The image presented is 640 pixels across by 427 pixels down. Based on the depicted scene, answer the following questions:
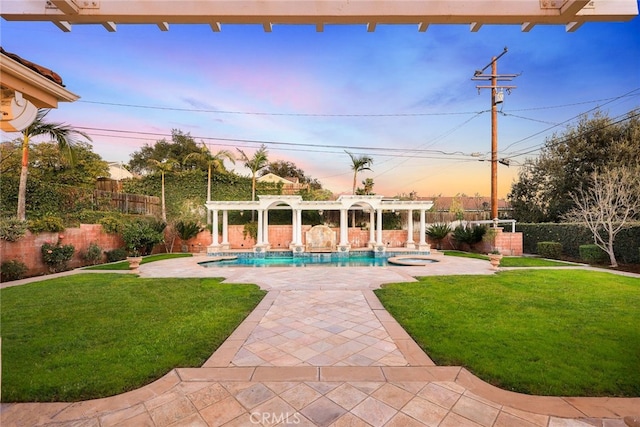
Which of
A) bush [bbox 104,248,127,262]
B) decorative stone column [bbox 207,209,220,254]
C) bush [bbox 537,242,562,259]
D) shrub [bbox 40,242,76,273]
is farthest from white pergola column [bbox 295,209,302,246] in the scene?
bush [bbox 537,242,562,259]

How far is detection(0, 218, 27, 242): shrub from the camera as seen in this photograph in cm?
953

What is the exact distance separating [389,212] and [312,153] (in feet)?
25.9

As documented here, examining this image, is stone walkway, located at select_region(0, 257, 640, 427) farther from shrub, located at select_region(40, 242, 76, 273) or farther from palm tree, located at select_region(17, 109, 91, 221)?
palm tree, located at select_region(17, 109, 91, 221)

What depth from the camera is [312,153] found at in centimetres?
2355

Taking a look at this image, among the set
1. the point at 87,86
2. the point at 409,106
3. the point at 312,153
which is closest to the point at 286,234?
the point at 312,153

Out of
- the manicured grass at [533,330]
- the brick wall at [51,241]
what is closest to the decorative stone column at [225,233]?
the brick wall at [51,241]

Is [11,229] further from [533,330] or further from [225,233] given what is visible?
[533,330]

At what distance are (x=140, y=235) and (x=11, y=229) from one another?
512 cm

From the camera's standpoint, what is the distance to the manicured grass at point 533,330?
10.9 ft

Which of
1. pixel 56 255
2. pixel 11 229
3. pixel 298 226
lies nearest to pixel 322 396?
pixel 11 229

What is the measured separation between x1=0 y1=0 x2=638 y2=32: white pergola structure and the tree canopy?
17.4 m

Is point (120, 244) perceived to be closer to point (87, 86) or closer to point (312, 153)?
point (87, 86)

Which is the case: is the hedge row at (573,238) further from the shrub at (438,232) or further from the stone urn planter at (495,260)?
the stone urn planter at (495,260)

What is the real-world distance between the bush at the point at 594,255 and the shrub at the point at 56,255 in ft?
73.7
